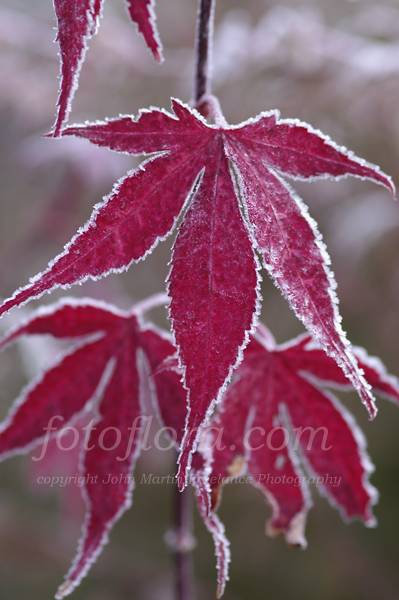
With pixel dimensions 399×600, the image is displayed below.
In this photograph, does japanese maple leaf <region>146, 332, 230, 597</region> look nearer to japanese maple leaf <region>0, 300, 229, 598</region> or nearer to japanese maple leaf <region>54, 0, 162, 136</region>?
japanese maple leaf <region>0, 300, 229, 598</region>

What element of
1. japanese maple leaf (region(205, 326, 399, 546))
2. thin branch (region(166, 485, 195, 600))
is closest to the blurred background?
thin branch (region(166, 485, 195, 600))

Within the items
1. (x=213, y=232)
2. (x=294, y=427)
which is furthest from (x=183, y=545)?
(x=213, y=232)

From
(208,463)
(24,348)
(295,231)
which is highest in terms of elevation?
(24,348)

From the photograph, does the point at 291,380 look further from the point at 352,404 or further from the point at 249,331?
the point at 352,404

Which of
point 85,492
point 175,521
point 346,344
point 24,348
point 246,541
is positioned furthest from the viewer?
point 246,541

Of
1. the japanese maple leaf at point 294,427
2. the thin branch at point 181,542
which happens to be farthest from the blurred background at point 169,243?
the japanese maple leaf at point 294,427

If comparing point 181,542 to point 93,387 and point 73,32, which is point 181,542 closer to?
point 93,387

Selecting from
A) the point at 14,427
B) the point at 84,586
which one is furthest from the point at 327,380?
the point at 84,586

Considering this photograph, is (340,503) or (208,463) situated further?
(340,503)

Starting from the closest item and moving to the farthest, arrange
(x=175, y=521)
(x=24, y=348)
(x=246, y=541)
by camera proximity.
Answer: (x=175, y=521), (x=24, y=348), (x=246, y=541)
